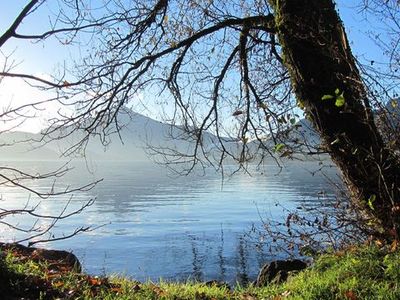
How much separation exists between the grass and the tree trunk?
625 mm

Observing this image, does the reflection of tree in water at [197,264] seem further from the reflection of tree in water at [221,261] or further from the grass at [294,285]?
the grass at [294,285]

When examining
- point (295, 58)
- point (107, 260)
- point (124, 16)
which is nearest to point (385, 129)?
point (295, 58)

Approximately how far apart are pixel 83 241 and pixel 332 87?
23314 millimetres

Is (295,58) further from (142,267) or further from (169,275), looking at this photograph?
(142,267)

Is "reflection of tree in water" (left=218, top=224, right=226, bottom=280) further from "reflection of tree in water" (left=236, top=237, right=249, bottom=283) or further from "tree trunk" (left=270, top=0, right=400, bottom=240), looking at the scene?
"tree trunk" (left=270, top=0, right=400, bottom=240)

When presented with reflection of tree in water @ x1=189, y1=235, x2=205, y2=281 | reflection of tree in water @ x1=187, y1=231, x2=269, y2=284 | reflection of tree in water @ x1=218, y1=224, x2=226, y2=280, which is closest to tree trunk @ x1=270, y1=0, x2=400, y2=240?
reflection of tree in water @ x1=187, y1=231, x2=269, y2=284

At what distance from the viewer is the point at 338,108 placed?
640cm

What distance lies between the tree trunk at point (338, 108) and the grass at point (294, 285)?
2.05 feet

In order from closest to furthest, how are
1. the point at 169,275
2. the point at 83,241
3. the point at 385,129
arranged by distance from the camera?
the point at 385,129
the point at 169,275
the point at 83,241

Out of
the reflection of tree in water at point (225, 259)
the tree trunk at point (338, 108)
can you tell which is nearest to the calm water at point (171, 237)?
the reflection of tree in water at point (225, 259)

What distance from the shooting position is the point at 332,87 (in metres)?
6.38

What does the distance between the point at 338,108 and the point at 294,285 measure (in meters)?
2.45

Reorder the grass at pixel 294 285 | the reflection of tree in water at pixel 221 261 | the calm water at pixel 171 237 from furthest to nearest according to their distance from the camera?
1. the calm water at pixel 171 237
2. the reflection of tree in water at pixel 221 261
3. the grass at pixel 294 285

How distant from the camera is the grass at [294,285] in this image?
5.12 metres
